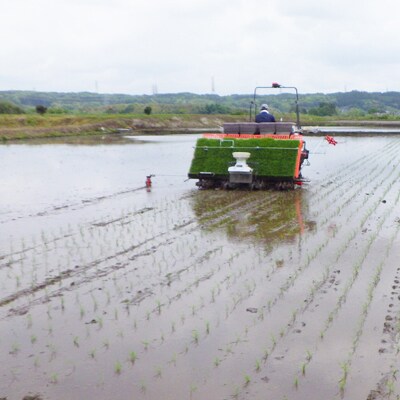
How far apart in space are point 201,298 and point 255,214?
15.8ft

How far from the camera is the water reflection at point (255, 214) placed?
361 inches

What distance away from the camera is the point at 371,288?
21.0ft

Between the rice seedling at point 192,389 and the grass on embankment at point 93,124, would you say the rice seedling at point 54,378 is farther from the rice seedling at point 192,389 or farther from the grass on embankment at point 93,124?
the grass on embankment at point 93,124

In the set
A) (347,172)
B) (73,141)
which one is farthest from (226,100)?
(347,172)

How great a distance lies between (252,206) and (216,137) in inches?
124

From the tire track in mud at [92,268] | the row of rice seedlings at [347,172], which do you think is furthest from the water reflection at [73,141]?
the tire track in mud at [92,268]

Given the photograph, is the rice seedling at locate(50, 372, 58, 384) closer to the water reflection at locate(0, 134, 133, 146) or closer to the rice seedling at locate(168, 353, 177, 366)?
the rice seedling at locate(168, 353, 177, 366)

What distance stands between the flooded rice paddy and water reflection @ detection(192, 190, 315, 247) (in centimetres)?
4

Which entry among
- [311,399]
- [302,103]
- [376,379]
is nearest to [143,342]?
[311,399]

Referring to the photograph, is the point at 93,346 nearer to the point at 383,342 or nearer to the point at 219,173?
the point at 383,342

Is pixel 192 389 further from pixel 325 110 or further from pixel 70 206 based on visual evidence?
pixel 325 110

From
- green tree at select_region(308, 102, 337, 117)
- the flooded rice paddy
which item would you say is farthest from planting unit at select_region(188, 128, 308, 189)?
green tree at select_region(308, 102, 337, 117)

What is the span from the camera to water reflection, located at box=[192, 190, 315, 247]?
30.1 feet

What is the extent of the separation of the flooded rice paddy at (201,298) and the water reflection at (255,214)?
4cm
